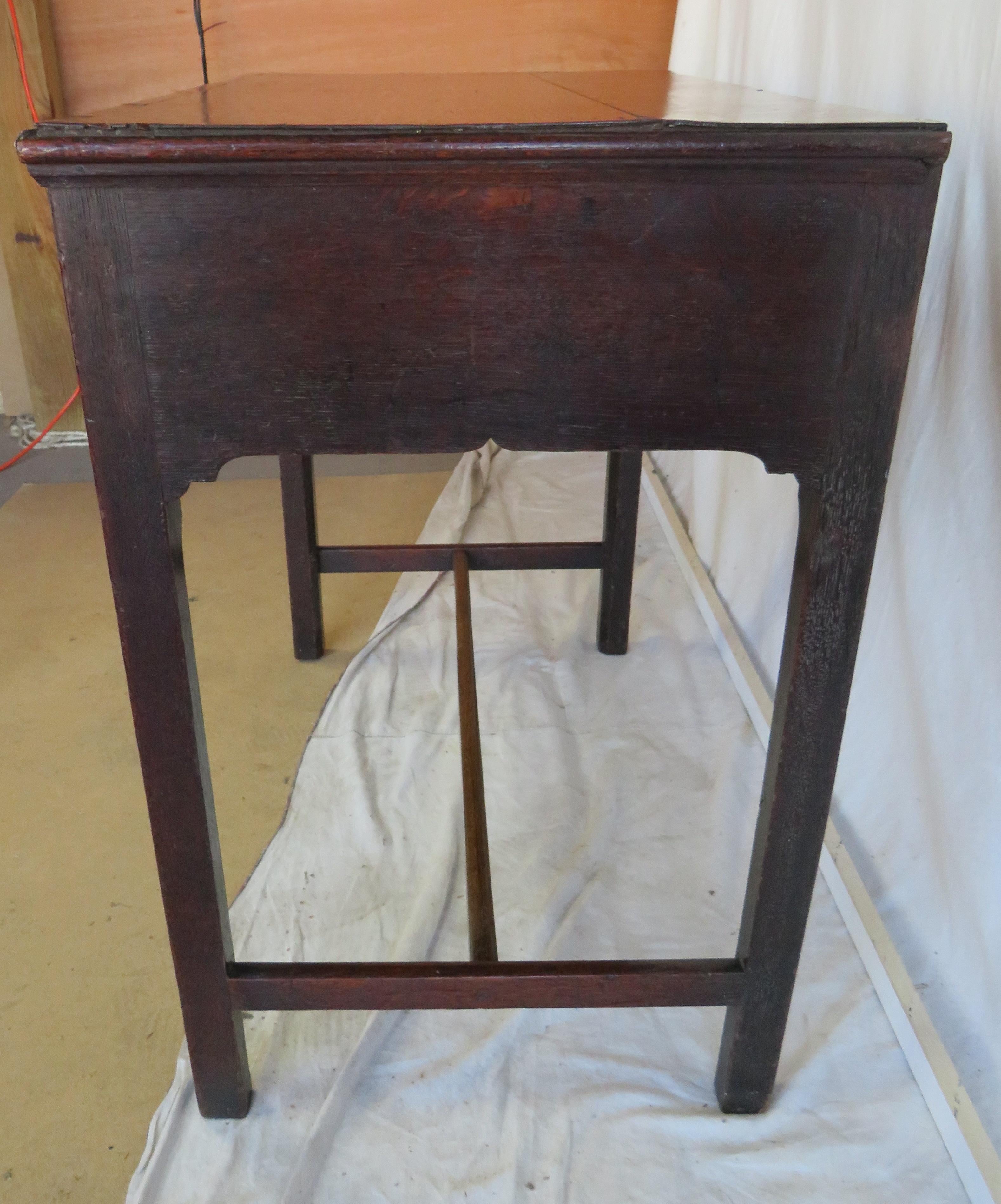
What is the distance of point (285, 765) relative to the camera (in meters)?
1.51

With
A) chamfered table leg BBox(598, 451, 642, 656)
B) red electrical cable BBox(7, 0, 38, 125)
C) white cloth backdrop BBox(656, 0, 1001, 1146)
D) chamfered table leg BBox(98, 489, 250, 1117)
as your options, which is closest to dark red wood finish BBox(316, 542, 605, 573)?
chamfered table leg BBox(598, 451, 642, 656)

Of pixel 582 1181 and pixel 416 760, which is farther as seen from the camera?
pixel 416 760

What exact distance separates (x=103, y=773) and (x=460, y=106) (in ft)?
3.56

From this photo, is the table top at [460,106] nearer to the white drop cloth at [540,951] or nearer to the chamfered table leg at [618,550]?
the chamfered table leg at [618,550]

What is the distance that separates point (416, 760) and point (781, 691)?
0.76 metres

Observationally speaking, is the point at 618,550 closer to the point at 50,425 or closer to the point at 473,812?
the point at 473,812

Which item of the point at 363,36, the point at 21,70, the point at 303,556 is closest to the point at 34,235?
the point at 21,70

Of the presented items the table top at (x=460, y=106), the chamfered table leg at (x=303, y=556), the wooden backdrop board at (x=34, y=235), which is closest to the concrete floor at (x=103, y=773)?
the chamfered table leg at (x=303, y=556)

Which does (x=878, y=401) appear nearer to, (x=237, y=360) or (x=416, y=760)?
(x=237, y=360)

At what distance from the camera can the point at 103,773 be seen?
1505 millimetres

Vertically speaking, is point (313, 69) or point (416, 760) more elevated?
point (313, 69)

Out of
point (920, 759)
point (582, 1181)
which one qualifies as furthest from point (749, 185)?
point (582, 1181)

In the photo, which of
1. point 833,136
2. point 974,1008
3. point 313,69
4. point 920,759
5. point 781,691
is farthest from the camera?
point 313,69

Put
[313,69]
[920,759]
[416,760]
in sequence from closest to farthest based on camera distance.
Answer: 1. [920,759]
2. [416,760]
3. [313,69]
